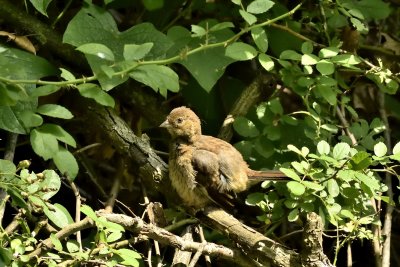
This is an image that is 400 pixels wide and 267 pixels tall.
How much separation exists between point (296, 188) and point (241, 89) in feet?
4.82

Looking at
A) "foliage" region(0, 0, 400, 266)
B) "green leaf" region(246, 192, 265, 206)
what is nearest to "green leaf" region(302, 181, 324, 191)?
"foliage" region(0, 0, 400, 266)

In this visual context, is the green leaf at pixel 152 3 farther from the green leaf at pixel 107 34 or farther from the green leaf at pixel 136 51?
the green leaf at pixel 136 51

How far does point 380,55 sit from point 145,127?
174 cm

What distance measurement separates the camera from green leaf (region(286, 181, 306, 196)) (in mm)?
3400

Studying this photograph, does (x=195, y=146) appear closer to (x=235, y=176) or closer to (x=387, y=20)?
(x=235, y=176)

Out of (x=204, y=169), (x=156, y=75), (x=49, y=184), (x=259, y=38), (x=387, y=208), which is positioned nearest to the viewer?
(x=156, y=75)

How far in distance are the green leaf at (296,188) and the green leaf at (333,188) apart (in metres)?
0.19

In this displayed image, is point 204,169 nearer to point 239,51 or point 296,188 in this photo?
point 239,51

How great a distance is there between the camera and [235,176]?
419 cm

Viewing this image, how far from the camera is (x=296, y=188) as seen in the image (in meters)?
3.42

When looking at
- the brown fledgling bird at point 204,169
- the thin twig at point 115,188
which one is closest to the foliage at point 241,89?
the brown fledgling bird at point 204,169

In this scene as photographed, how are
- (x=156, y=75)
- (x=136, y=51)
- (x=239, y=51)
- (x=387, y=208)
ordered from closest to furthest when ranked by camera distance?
(x=136, y=51) → (x=156, y=75) → (x=239, y=51) → (x=387, y=208)

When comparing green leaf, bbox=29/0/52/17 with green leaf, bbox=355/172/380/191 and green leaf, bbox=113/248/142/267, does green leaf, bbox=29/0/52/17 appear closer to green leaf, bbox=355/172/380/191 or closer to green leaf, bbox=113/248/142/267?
green leaf, bbox=113/248/142/267

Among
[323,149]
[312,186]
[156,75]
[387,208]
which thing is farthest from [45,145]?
[387,208]
